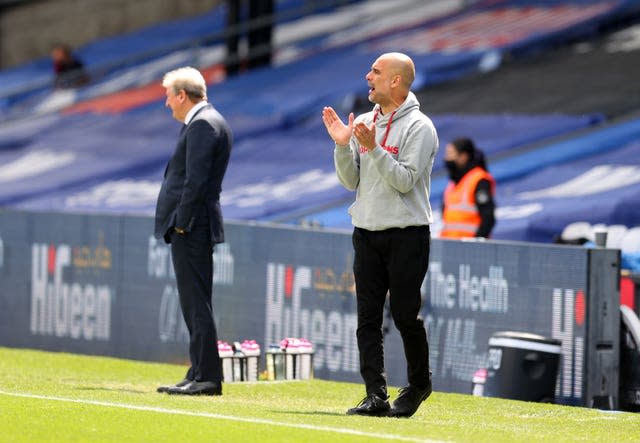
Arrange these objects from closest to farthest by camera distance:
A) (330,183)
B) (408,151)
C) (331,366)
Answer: (408,151)
(331,366)
(330,183)

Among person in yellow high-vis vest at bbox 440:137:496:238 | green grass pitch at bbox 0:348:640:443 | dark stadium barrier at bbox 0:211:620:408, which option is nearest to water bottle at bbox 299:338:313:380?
green grass pitch at bbox 0:348:640:443

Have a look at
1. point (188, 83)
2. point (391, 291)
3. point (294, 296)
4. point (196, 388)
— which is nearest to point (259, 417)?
point (391, 291)

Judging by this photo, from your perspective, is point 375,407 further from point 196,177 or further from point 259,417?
point 196,177

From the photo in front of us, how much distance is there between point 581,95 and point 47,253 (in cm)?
750

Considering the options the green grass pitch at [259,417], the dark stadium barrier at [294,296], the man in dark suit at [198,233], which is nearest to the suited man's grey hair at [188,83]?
the man in dark suit at [198,233]

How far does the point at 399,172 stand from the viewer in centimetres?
827

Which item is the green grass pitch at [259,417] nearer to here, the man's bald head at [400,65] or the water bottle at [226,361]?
the water bottle at [226,361]

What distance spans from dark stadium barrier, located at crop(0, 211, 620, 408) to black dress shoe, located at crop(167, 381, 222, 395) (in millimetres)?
1873

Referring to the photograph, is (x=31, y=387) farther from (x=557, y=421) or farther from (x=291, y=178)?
(x=291, y=178)

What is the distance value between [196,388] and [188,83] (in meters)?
1.89

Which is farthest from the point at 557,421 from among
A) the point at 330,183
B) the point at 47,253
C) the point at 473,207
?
the point at 330,183

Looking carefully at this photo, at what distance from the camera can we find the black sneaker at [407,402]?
339 inches

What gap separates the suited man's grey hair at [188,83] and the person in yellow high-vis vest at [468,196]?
364 centimetres

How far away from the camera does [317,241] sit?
1196 cm
